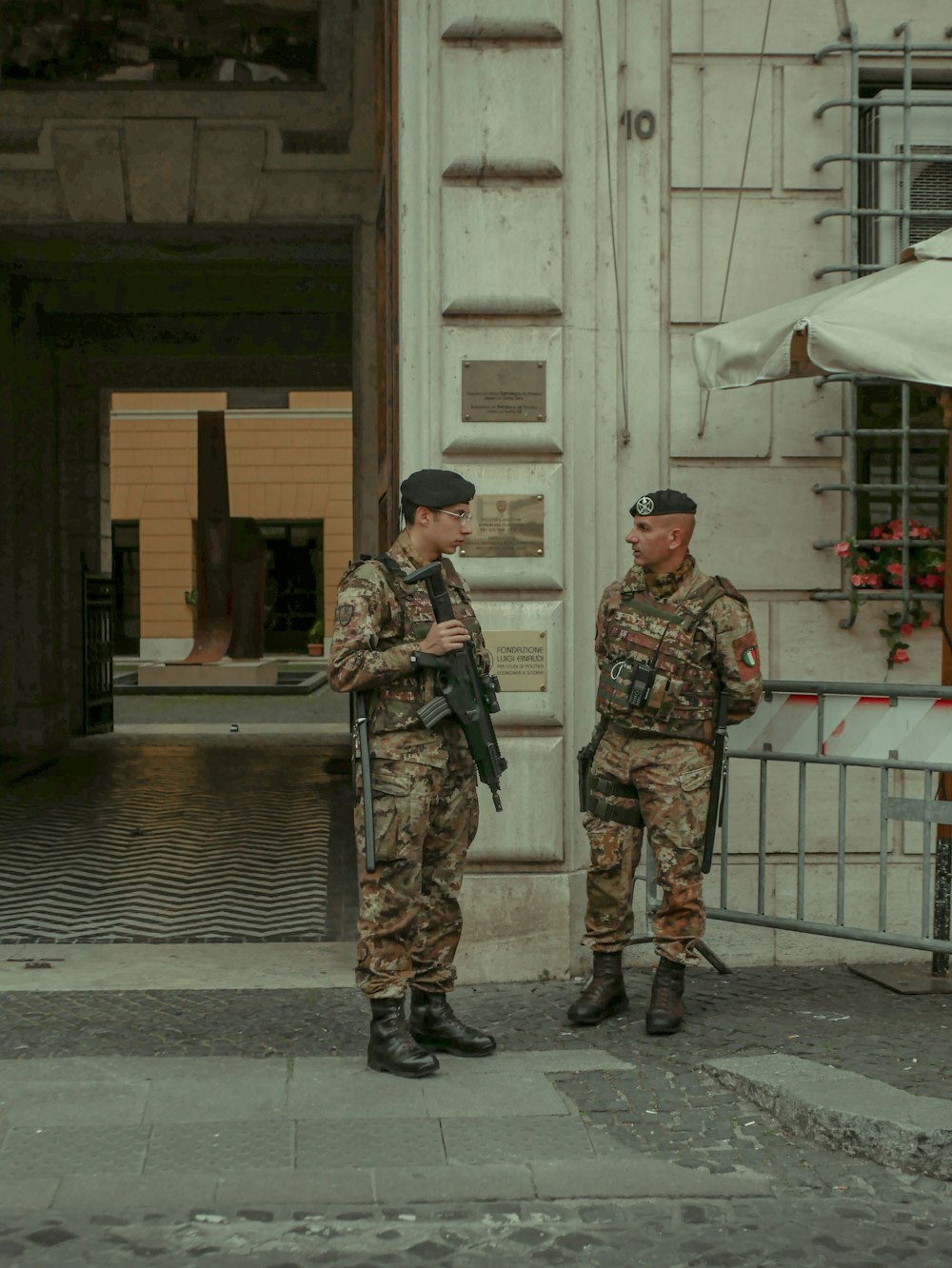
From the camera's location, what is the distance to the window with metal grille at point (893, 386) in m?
6.60

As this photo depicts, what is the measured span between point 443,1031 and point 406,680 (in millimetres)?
1172

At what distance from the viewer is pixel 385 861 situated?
16.5ft

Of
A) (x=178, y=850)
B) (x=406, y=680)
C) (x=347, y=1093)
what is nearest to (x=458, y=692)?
(x=406, y=680)

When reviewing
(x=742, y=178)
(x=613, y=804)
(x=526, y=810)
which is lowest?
(x=526, y=810)

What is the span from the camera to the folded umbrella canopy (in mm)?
5371

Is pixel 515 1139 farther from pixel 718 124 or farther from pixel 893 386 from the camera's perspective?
pixel 718 124

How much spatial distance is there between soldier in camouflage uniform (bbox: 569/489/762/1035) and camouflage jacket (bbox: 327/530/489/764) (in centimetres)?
75

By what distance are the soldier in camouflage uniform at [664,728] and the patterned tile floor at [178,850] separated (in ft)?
6.26

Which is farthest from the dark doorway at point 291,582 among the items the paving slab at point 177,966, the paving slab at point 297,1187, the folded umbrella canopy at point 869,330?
the paving slab at point 297,1187

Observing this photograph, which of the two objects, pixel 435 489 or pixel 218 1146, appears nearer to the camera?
pixel 218 1146

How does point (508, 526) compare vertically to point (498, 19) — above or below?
below

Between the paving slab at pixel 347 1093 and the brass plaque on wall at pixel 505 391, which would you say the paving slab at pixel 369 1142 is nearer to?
the paving slab at pixel 347 1093

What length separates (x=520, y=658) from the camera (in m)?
6.39

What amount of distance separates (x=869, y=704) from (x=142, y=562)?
95.2 feet
